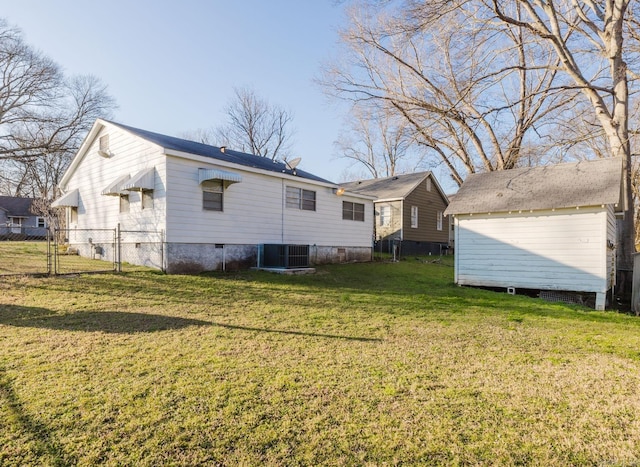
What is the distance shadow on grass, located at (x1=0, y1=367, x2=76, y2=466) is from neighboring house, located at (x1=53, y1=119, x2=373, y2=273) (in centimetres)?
724

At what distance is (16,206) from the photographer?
35.4 meters

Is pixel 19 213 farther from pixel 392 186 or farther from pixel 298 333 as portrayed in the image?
pixel 298 333

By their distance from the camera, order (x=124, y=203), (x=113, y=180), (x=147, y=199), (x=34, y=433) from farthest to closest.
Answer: (x=113, y=180), (x=124, y=203), (x=147, y=199), (x=34, y=433)

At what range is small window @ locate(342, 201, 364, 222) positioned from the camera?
15.9m

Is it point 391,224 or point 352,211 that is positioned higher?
point 352,211

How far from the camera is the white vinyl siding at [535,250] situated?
9.27m

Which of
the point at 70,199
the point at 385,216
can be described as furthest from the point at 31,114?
the point at 385,216

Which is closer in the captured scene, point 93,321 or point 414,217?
point 93,321

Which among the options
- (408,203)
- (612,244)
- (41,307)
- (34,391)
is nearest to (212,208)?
(41,307)

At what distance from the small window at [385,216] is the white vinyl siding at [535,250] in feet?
31.8

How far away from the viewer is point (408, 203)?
21.2m

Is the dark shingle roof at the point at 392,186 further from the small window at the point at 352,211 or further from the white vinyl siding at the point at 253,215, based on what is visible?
the white vinyl siding at the point at 253,215

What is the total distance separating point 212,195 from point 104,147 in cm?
500

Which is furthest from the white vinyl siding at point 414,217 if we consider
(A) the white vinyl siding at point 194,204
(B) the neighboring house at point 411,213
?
(A) the white vinyl siding at point 194,204
